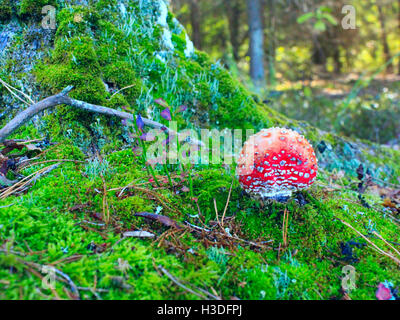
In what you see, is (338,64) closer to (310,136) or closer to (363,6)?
(363,6)

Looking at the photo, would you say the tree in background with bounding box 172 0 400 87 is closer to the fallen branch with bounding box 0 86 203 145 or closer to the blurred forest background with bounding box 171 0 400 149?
the blurred forest background with bounding box 171 0 400 149

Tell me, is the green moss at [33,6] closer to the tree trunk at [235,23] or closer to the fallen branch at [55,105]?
the fallen branch at [55,105]

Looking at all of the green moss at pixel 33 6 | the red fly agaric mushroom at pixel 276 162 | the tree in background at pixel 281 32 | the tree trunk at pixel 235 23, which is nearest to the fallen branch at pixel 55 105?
the red fly agaric mushroom at pixel 276 162

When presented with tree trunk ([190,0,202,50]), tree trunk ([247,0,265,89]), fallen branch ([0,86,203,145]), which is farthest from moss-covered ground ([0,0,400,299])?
tree trunk ([190,0,202,50])

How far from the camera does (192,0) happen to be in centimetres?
951

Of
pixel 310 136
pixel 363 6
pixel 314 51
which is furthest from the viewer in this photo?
pixel 314 51

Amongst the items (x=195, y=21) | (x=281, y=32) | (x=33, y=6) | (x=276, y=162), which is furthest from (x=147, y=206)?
(x=281, y=32)

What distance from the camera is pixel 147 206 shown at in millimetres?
2023

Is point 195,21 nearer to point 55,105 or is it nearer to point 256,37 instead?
point 256,37

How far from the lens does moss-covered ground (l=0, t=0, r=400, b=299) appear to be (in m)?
1.57

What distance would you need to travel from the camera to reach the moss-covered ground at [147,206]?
157 centimetres

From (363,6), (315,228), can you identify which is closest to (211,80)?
(315,228)

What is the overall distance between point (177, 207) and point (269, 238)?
0.70m
